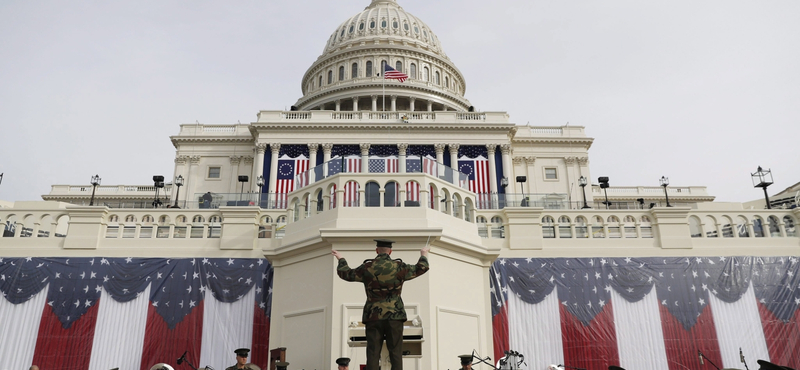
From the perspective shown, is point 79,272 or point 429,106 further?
point 429,106

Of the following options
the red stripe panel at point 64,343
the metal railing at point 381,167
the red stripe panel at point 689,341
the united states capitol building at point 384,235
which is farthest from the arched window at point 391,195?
the red stripe panel at point 64,343

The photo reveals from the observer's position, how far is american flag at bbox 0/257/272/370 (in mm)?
16438

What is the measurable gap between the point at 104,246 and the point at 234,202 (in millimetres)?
5168

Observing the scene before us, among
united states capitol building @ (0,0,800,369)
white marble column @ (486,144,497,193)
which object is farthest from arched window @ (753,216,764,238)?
white marble column @ (486,144,497,193)

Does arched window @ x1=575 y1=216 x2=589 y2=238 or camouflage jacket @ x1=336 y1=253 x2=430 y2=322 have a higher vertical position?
arched window @ x1=575 y1=216 x2=589 y2=238

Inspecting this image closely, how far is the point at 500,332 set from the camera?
55.0 ft

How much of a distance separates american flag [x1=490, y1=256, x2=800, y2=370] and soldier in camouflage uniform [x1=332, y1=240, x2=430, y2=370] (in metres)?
8.80

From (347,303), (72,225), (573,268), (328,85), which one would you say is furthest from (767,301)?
(328,85)

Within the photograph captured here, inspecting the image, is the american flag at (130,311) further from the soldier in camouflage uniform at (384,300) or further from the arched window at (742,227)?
the arched window at (742,227)

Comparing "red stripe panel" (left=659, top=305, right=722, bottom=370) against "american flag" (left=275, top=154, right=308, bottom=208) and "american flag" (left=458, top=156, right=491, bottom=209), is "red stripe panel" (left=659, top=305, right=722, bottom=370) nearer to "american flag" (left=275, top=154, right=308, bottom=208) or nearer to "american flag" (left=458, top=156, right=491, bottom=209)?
"american flag" (left=458, top=156, right=491, bottom=209)

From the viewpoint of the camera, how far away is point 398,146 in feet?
164

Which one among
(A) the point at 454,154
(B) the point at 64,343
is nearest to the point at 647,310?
(B) the point at 64,343

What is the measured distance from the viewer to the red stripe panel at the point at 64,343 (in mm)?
16266

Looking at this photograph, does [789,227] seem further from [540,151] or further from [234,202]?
[540,151]
